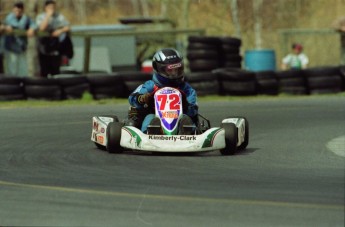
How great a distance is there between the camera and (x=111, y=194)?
7.64 meters

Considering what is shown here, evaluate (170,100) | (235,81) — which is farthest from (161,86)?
(235,81)

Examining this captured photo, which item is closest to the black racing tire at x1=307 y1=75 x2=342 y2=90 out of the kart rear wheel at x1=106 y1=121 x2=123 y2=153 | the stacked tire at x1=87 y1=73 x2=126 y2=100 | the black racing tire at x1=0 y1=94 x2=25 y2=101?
the stacked tire at x1=87 y1=73 x2=126 y2=100

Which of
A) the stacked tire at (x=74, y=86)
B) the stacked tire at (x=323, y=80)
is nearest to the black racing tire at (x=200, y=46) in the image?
the stacked tire at (x=323, y=80)

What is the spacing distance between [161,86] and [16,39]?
8.94 metres

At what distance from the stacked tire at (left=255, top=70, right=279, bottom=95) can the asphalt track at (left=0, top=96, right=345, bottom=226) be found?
621 centimetres

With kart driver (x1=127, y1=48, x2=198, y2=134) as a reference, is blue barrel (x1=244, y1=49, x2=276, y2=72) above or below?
below

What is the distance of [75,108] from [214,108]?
2.06 metres

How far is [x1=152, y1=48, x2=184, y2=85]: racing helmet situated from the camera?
35.2 ft

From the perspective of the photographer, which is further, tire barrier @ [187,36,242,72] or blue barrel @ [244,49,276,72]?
blue barrel @ [244,49,276,72]

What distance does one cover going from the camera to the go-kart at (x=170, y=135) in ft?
33.0

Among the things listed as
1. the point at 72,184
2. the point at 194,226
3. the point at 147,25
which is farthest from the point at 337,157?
the point at 147,25

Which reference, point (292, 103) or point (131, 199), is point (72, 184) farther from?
point (292, 103)

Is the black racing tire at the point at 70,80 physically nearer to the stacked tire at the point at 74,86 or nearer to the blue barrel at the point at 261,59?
the stacked tire at the point at 74,86

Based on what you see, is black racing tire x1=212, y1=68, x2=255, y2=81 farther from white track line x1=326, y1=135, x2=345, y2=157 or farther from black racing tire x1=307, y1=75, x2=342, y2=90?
white track line x1=326, y1=135, x2=345, y2=157
